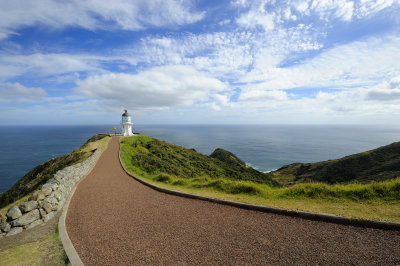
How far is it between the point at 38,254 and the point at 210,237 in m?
5.31

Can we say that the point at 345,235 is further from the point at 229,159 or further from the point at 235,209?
the point at 229,159

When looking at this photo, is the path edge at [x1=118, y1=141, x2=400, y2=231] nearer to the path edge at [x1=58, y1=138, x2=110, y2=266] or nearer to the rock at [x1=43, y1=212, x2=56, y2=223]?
the path edge at [x1=58, y1=138, x2=110, y2=266]

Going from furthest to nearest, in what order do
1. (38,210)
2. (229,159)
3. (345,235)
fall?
(229,159), (38,210), (345,235)

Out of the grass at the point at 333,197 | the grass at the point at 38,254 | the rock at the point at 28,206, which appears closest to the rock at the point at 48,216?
the rock at the point at 28,206

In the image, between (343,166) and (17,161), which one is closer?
(343,166)

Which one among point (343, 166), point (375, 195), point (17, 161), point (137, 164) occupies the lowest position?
point (17, 161)

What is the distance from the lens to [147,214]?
7883mm

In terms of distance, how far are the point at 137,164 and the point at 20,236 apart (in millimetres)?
13410

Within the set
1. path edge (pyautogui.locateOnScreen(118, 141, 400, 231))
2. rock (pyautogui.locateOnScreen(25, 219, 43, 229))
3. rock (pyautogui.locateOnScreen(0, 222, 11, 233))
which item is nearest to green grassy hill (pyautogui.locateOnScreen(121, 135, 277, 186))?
path edge (pyautogui.locateOnScreen(118, 141, 400, 231))

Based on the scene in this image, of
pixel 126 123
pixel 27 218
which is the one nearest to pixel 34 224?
pixel 27 218

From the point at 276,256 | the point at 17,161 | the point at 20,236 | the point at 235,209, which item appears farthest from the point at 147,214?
the point at 17,161

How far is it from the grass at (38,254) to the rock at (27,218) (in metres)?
1.31

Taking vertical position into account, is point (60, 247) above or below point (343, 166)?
above

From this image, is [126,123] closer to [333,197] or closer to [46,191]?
[46,191]
